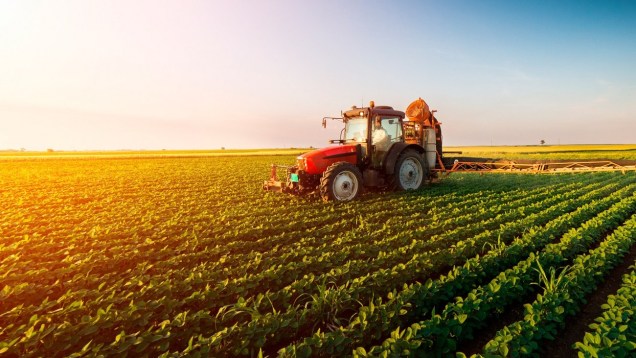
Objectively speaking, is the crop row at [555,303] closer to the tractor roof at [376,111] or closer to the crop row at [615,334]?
the crop row at [615,334]

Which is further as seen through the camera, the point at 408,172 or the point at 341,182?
the point at 408,172

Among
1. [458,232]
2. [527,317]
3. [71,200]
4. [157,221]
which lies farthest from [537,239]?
[71,200]

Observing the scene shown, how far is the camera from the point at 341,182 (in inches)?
349

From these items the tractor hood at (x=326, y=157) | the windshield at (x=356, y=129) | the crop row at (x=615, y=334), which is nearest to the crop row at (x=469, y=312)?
the crop row at (x=615, y=334)

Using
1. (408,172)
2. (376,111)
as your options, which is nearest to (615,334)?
(376,111)

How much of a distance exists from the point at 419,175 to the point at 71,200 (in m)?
11.6

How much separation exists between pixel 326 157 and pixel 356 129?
4.14 feet

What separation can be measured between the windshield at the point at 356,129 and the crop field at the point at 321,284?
84.4 inches

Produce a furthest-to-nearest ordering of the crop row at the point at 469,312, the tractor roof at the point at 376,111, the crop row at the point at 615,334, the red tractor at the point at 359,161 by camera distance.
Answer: the tractor roof at the point at 376,111 < the red tractor at the point at 359,161 < the crop row at the point at 469,312 < the crop row at the point at 615,334

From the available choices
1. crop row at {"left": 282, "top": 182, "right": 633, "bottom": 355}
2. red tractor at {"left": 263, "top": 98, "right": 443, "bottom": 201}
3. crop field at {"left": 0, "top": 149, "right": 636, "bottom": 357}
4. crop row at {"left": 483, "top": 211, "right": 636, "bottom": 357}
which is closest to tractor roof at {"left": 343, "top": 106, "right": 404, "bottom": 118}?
red tractor at {"left": 263, "top": 98, "right": 443, "bottom": 201}

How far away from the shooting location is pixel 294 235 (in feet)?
20.6

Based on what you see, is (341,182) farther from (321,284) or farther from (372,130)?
(321,284)

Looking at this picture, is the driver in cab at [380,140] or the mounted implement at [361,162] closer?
the mounted implement at [361,162]

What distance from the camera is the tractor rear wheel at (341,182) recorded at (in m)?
8.61
